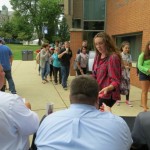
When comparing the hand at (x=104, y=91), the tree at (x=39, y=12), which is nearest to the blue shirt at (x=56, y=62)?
the hand at (x=104, y=91)

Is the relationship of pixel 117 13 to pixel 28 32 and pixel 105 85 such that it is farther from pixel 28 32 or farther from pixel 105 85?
pixel 28 32

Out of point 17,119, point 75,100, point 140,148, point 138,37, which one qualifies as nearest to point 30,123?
point 17,119

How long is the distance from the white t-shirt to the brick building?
24.3ft

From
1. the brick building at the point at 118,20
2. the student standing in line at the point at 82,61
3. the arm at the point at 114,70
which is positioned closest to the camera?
the arm at the point at 114,70

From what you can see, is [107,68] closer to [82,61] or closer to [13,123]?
[13,123]

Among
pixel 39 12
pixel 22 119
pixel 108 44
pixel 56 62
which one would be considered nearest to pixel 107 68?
pixel 108 44

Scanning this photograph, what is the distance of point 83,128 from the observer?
6.37 feet

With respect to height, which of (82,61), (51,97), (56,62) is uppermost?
(82,61)

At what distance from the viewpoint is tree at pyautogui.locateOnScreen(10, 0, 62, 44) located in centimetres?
6618

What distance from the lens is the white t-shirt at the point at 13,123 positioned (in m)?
2.35

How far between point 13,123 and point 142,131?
109 centimetres

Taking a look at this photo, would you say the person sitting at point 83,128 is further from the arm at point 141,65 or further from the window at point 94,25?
the window at point 94,25

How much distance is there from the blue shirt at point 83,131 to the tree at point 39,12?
61056 millimetres

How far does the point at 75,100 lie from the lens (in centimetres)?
209
